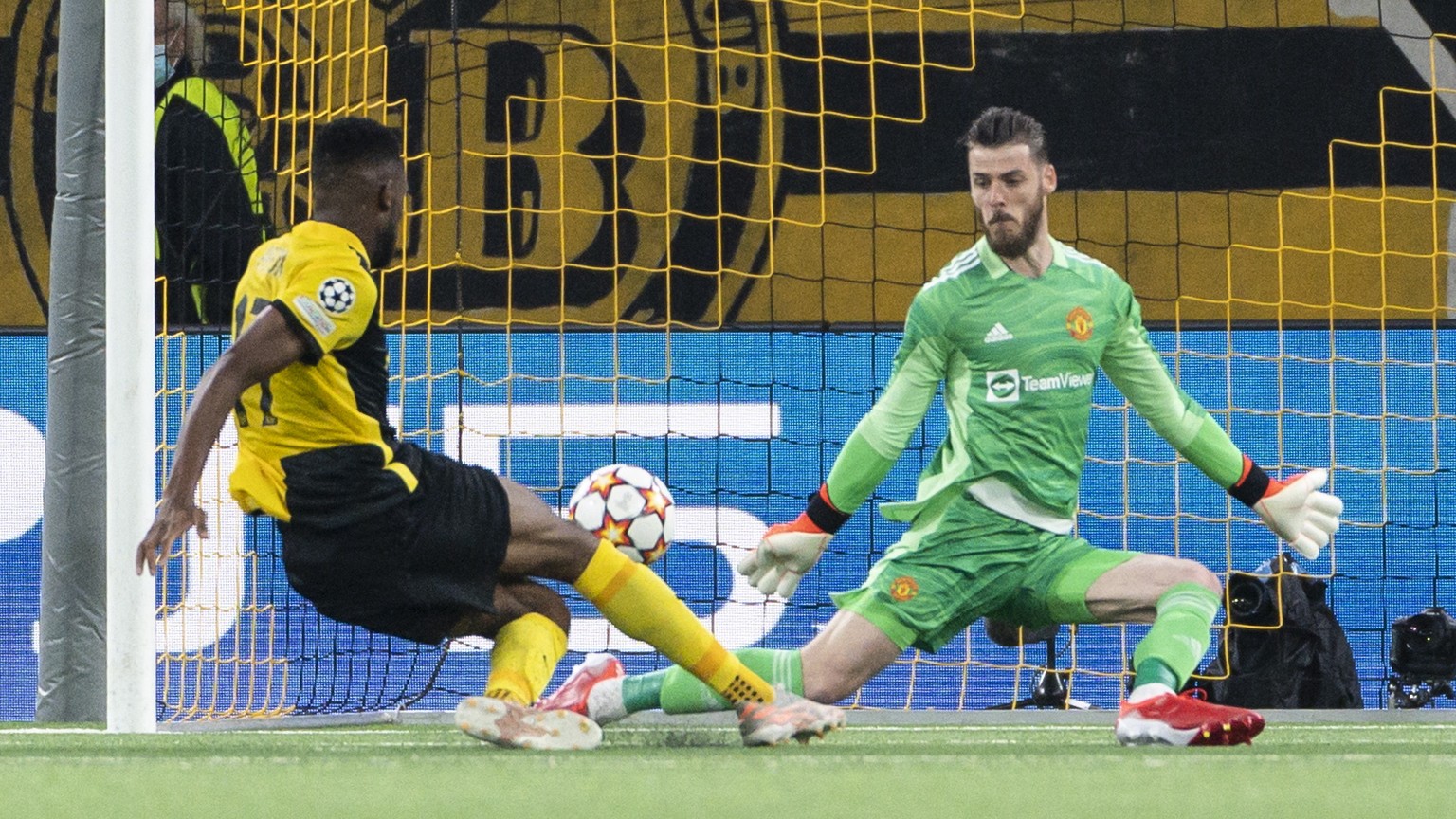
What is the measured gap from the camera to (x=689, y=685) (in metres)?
5.16

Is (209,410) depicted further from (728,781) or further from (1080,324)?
(1080,324)

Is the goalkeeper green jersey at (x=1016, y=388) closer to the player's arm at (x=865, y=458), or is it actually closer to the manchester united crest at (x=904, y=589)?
the player's arm at (x=865, y=458)

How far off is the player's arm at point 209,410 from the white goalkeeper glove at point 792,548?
1601 mm

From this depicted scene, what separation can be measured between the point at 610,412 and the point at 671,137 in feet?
4.46

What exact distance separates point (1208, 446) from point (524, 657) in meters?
1.85

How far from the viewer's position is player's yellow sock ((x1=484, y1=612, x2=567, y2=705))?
14.7 ft

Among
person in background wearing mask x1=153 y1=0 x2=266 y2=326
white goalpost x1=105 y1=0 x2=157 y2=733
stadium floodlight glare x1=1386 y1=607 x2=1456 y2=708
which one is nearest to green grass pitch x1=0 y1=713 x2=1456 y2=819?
white goalpost x1=105 y1=0 x2=157 y2=733

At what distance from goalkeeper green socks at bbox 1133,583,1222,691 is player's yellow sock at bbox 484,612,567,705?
127 centimetres

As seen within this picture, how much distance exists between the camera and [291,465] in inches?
171

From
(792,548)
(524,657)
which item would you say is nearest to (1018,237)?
(792,548)

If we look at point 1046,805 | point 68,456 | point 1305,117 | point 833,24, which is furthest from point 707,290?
point 1046,805

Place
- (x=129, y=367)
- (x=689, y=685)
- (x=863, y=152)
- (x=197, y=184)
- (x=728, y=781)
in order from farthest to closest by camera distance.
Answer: (x=863, y=152) < (x=197, y=184) < (x=129, y=367) < (x=689, y=685) < (x=728, y=781)

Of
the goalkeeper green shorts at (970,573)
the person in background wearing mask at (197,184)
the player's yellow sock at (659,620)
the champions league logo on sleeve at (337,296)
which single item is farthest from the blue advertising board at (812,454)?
the champions league logo on sleeve at (337,296)

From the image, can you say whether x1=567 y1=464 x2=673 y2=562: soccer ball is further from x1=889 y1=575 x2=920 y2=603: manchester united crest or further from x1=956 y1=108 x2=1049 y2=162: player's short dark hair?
x1=956 y1=108 x2=1049 y2=162: player's short dark hair
